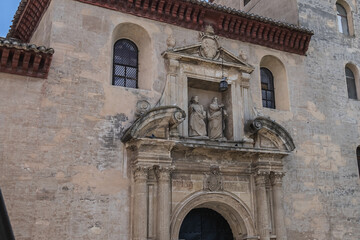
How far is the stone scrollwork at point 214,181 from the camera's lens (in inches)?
389

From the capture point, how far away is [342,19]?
1398 cm

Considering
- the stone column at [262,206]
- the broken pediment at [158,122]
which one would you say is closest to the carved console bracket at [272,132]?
the stone column at [262,206]

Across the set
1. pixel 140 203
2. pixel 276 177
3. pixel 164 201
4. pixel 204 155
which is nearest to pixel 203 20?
pixel 204 155

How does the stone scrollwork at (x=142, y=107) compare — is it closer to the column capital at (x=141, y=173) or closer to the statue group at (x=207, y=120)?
the statue group at (x=207, y=120)

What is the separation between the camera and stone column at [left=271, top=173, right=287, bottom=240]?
1027cm

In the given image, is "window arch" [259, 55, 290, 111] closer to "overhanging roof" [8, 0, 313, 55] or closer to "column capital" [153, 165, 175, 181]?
"overhanging roof" [8, 0, 313, 55]

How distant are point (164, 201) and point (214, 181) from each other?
1.55 meters

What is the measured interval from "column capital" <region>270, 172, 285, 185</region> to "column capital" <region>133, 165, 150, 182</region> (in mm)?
3498

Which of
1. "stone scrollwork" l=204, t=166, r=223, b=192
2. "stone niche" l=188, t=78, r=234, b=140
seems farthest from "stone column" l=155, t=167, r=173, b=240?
"stone niche" l=188, t=78, r=234, b=140

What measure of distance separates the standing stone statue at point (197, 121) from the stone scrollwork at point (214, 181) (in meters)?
0.91

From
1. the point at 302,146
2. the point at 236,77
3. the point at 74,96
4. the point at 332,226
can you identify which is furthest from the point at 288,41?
the point at 74,96

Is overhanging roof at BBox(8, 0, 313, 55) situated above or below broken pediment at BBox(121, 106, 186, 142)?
above

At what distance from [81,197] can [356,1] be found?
1163 centimetres

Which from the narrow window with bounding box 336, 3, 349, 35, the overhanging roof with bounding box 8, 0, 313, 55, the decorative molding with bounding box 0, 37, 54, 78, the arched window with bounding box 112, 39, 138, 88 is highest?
the narrow window with bounding box 336, 3, 349, 35
